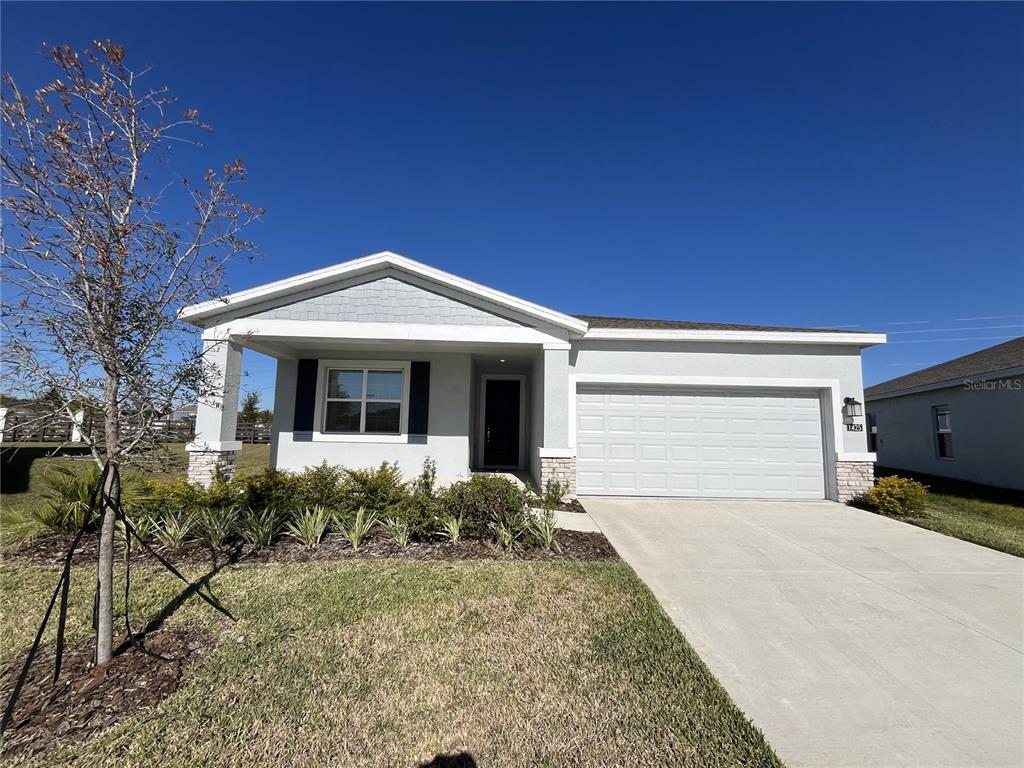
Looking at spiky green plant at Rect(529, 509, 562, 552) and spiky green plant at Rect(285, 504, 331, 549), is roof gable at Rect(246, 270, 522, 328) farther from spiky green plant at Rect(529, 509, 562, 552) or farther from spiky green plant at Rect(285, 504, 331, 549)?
spiky green plant at Rect(529, 509, 562, 552)

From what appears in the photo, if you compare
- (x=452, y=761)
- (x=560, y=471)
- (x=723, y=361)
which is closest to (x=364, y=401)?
(x=560, y=471)

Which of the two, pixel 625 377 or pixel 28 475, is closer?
pixel 625 377

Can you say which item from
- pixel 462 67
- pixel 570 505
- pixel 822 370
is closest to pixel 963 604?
pixel 570 505

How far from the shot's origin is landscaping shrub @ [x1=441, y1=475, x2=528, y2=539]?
216 inches

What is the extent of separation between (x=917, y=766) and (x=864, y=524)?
609 cm

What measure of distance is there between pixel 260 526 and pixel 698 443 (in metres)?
7.86

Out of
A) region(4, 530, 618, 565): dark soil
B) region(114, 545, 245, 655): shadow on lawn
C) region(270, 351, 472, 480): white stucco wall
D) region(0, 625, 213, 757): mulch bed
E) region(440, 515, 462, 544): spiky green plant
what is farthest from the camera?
region(270, 351, 472, 480): white stucco wall

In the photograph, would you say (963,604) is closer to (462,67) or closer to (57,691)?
(57,691)

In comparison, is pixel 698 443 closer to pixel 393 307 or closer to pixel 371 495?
pixel 371 495

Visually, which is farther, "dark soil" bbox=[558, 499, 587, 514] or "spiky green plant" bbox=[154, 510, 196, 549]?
"dark soil" bbox=[558, 499, 587, 514]

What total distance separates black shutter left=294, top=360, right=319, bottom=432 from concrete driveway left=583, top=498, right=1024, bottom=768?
7.20 m

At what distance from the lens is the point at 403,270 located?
8.52 m

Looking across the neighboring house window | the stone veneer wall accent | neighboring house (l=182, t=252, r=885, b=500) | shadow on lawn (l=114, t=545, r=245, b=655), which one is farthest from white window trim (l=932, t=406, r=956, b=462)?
shadow on lawn (l=114, t=545, r=245, b=655)

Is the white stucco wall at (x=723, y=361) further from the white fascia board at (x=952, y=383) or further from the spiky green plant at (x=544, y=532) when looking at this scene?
the white fascia board at (x=952, y=383)
